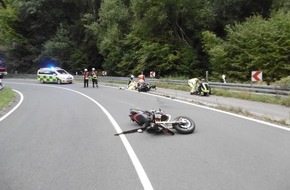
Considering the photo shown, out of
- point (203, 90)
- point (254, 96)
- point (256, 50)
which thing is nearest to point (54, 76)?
point (256, 50)

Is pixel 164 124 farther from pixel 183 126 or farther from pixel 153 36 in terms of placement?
pixel 153 36

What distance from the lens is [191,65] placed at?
1635 inches

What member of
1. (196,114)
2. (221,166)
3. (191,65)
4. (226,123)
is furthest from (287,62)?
(221,166)

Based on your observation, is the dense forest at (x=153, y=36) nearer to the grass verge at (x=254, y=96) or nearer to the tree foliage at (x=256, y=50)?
the tree foliage at (x=256, y=50)

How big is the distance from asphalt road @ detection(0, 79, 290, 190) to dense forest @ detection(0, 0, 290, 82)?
1948cm

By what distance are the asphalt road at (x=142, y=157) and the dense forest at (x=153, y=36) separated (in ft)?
63.9

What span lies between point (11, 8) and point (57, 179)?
64.0 meters

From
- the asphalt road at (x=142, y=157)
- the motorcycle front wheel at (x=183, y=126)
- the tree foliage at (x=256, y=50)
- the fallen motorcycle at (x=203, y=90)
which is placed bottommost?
the asphalt road at (x=142, y=157)

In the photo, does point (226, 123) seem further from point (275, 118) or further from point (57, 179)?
point (57, 179)

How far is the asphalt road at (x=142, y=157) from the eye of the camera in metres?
6.55

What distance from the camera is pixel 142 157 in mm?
8352

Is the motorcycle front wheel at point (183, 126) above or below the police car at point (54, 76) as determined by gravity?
below

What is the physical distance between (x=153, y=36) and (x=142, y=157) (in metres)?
36.4

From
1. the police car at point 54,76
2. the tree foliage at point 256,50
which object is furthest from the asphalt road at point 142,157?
the police car at point 54,76
